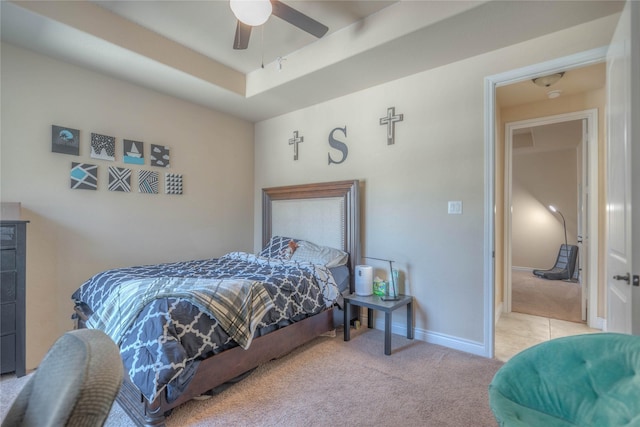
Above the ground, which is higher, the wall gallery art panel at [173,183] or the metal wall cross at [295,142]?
the metal wall cross at [295,142]

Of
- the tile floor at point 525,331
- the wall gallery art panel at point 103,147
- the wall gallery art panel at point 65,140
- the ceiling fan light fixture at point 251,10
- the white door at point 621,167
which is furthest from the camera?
the wall gallery art panel at point 103,147

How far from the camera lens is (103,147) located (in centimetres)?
298

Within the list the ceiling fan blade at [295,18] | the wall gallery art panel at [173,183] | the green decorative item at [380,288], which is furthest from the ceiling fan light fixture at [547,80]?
the wall gallery art panel at [173,183]

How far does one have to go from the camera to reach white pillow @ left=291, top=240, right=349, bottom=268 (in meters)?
3.21

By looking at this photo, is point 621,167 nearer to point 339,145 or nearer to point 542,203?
point 339,145

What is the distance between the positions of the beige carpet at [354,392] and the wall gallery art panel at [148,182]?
6.12 feet

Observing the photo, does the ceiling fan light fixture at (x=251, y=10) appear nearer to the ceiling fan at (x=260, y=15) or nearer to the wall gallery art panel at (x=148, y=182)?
the ceiling fan at (x=260, y=15)

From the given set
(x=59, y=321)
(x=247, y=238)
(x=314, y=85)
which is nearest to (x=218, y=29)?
(x=314, y=85)

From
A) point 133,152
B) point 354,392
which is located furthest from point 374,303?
point 133,152

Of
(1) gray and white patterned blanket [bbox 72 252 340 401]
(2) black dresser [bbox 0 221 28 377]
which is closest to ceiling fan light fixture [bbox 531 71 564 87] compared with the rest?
(1) gray and white patterned blanket [bbox 72 252 340 401]

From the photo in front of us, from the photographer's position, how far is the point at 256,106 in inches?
151

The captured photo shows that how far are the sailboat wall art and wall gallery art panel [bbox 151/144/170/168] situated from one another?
11 cm

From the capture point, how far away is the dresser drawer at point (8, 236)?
215cm

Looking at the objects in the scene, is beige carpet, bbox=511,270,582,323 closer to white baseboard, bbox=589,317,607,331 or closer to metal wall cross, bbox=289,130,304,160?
white baseboard, bbox=589,317,607,331
